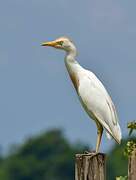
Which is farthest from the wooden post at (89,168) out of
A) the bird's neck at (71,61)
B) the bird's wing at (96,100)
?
the bird's neck at (71,61)

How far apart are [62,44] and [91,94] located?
2.47 ft

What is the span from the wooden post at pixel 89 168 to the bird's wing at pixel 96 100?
1.67m

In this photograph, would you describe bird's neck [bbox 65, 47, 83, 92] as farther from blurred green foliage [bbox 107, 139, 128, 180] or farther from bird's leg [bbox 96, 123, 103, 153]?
blurred green foliage [bbox 107, 139, 128, 180]

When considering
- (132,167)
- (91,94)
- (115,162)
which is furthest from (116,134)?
(115,162)

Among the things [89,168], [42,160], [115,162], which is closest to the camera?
[89,168]

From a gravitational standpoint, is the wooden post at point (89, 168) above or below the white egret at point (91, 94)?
below

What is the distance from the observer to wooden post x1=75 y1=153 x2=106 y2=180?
9.90 metres

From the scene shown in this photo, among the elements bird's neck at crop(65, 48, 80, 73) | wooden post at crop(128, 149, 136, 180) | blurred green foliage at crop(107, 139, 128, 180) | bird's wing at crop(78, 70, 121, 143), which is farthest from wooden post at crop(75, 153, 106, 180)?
blurred green foliage at crop(107, 139, 128, 180)

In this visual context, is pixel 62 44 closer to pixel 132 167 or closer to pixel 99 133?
pixel 99 133

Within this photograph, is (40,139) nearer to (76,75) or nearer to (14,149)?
(14,149)

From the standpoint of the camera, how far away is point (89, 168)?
32.8 ft

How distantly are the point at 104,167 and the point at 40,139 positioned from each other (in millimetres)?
73548

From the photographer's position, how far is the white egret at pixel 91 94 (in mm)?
11742

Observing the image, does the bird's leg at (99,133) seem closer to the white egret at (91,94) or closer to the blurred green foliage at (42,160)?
the white egret at (91,94)
